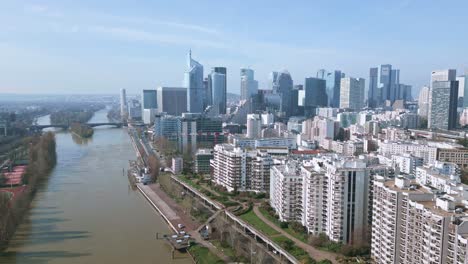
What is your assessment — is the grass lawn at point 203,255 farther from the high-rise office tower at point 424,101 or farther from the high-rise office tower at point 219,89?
the high-rise office tower at point 219,89

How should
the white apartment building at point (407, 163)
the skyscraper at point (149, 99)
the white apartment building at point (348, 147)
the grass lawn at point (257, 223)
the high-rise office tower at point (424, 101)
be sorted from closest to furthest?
the grass lawn at point (257, 223)
the white apartment building at point (407, 163)
the white apartment building at point (348, 147)
the high-rise office tower at point (424, 101)
the skyscraper at point (149, 99)

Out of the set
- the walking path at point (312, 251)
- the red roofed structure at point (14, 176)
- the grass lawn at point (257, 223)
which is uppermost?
the red roofed structure at point (14, 176)

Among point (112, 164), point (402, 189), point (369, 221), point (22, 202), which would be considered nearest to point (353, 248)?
point (369, 221)

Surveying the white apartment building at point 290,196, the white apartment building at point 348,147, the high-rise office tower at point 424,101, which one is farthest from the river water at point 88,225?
the high-rise office tower at point 424,101

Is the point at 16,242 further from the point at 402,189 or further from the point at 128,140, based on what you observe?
the point at 128,140

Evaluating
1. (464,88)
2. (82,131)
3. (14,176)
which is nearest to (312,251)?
(14,176)

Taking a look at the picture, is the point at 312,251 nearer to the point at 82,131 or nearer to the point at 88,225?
the point at 88,225

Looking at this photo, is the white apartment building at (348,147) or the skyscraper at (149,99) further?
the skyscraper at (149,99)
